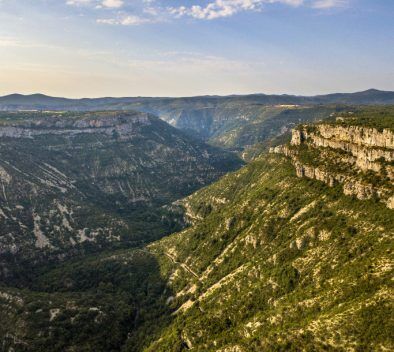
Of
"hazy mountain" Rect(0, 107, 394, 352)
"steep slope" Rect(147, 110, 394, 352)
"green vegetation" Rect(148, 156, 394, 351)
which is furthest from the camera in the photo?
"hazy mountain" Rect(0, 107, 394, 352)

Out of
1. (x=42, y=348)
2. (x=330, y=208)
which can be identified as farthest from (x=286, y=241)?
(x=42, y=348)

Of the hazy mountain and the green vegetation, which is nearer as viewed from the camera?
the green vegetation

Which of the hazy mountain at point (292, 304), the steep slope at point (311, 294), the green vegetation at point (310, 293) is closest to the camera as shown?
the steep slope at point (311, 294)

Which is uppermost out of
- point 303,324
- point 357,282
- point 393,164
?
point 393,164

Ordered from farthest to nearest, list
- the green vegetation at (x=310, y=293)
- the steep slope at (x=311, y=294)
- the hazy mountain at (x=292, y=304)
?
the hazy mountain at (x=292, y=304)
the green vegetation at (x=310, y=293)
the steep slope at (x=311, y=294)

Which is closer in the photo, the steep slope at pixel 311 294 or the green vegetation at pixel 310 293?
the steep slope at pixel 311 294

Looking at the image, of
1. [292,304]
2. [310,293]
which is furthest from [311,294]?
[292,304]

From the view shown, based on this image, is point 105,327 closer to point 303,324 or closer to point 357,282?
point 303,324

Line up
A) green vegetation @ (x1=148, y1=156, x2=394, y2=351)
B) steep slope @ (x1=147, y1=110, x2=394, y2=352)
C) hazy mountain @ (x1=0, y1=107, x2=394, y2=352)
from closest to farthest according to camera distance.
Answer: steep slope @ (x1=147, y1=110, x2=394, y2=352), green vegetation @ (x1=148, y1=156, x2=394, y2=351), hazy mountain @ (x1=0, y1=107, x2=394, y2=352)

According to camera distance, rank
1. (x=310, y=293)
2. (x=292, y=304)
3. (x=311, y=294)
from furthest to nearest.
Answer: (x=310, y=293), (x=292, y=304), (x=311, y=294)

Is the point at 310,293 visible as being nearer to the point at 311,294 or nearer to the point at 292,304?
the point at 311,294

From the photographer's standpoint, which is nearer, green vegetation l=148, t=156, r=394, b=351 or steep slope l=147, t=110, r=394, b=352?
steep slope l=147, t=110, r=394, b=352
